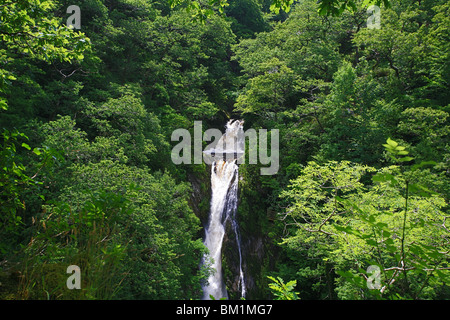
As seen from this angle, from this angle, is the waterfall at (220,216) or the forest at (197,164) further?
the waterfall at (220,216)

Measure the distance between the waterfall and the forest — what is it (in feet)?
1.34

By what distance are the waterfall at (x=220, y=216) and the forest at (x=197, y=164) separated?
408 mm

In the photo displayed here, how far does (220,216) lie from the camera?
1311 centimetres

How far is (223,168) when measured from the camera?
14.7m

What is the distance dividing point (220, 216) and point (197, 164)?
3.12 m

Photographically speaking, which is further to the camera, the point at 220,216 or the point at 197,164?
the point at 197,164

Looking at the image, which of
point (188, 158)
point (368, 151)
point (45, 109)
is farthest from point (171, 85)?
point (368, 151)

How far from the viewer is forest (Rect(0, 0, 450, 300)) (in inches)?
90.7

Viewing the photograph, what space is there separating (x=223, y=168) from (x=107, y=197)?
41.3 ft

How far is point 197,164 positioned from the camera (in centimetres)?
1409

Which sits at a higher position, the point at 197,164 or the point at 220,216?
the point at 197,164

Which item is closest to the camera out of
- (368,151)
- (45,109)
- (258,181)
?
(45,109)

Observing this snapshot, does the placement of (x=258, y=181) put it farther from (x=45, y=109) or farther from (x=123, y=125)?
(x=45, y=109)

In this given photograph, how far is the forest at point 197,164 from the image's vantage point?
2303 millimetres
